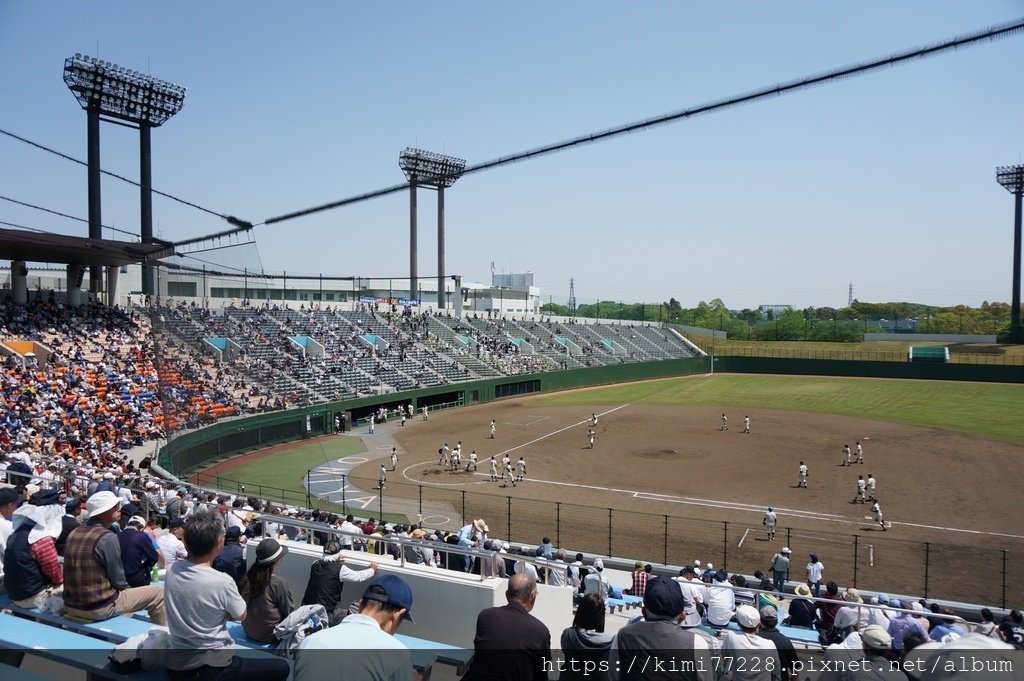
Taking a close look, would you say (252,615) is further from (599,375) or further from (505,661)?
(599,375)

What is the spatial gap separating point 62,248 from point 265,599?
1212 inches

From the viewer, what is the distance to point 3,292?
35719mm

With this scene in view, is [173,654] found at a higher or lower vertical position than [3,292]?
lower

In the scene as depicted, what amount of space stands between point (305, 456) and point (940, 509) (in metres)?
27.7

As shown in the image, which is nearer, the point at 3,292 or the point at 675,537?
the point at 675,537

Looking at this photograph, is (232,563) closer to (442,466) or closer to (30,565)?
(30,565)

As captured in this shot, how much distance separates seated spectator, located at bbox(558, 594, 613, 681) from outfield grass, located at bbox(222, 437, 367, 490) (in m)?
22.5

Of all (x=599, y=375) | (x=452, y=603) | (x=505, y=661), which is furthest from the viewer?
(x=599, y=375)

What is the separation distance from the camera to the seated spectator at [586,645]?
4652 mm

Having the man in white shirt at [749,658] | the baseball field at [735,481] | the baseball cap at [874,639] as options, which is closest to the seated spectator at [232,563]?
the man in white shirt at [749,658]

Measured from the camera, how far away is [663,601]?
464cm

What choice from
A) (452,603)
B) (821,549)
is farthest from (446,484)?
(452,603)

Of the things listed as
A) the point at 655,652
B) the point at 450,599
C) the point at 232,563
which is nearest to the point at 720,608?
the point at 450,599

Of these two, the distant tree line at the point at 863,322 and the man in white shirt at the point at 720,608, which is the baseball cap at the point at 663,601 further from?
the distant tree line at the point at 863,322
